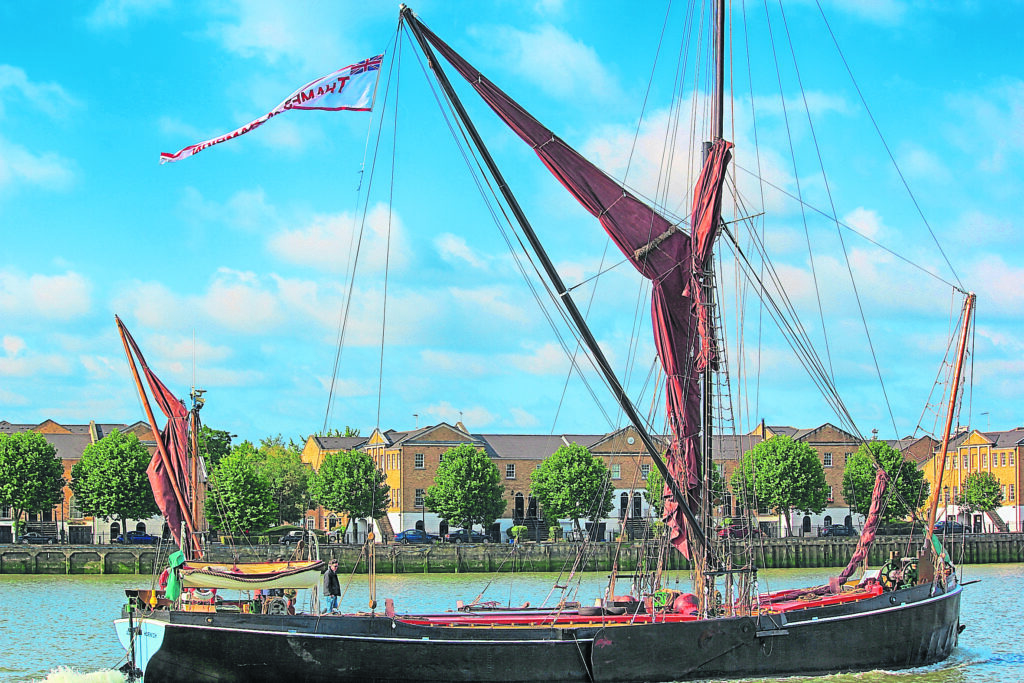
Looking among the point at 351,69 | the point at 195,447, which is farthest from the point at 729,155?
the point at 195,447

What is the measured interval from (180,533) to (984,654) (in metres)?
24.7

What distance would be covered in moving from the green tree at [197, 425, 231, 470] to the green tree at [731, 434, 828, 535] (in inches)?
1772

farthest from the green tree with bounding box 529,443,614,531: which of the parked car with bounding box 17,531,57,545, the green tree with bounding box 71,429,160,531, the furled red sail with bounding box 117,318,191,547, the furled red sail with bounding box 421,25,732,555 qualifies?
the furled red sail with bounding box 421,25,732,555

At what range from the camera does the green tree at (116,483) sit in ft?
291

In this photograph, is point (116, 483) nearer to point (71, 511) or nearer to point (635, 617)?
point (71, 511)

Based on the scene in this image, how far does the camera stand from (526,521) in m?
103

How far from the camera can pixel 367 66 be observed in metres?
27.1

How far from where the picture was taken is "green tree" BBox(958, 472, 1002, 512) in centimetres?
11088

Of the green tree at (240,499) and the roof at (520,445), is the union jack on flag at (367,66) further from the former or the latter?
the roof at (520,445)

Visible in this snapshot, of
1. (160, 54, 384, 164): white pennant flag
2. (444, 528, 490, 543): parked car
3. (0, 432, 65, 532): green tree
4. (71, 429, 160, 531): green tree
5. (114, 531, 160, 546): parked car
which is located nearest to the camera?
(160, 54, 384, 164): white pennant flag

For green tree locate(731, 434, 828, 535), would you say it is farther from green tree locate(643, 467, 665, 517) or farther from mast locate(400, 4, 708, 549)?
mast locate(400, 4, 708, 549)

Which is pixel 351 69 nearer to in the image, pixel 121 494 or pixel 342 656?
pixel 342 656

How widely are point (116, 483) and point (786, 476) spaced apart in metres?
49.3

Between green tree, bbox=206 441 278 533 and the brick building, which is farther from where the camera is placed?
the brick building
